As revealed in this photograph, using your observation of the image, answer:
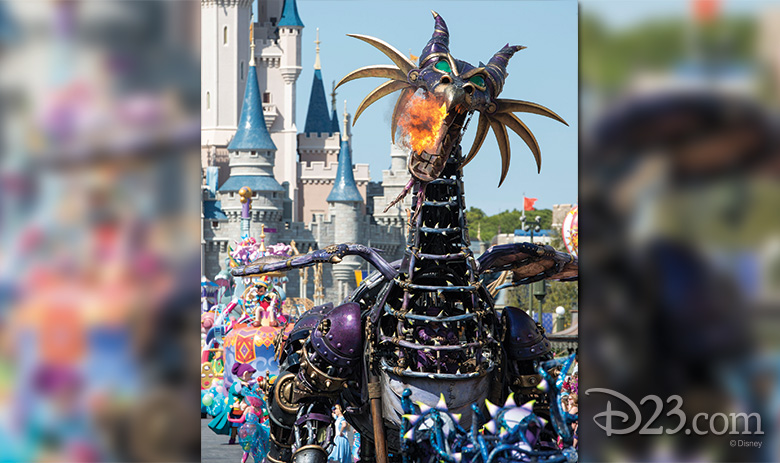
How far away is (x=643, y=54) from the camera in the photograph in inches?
78.0

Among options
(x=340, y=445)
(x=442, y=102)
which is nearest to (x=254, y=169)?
(x=340, y=445)

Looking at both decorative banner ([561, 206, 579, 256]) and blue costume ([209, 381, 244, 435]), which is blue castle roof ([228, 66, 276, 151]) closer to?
decorative banner ([561, 206, 579, 256])

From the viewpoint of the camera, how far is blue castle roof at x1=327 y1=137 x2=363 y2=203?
6312 centimetres

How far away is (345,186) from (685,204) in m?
61.6

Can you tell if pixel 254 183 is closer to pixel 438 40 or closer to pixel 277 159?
pixel 277 159

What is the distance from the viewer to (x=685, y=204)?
6.59 ft

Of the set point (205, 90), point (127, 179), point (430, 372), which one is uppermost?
point (205, 90)

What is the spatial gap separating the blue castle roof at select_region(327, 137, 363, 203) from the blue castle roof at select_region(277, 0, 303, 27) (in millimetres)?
19639

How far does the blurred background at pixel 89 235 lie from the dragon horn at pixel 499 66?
435 centimetres

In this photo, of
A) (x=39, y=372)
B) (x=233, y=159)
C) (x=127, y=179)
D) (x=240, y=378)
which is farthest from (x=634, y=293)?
(x=233, y=159)

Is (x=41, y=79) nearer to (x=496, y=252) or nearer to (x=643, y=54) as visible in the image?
(x=643, y=54)

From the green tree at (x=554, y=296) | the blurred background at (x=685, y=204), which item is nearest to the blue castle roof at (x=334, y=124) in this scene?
the green tree at (x=554, y=296)

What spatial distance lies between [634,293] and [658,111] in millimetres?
357

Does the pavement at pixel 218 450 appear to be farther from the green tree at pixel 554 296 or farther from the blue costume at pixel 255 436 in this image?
the green tree at pixel 554 296
